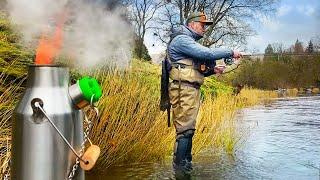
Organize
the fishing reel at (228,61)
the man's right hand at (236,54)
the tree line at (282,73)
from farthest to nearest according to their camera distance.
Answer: the tree line at (282,73) → the fishing reel at (228,61) → the man's right hand at (236,54)

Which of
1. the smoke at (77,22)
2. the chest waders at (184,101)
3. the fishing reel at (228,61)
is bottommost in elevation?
the chest waders at (184,101)

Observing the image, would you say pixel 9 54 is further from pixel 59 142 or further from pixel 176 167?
pixel 59 142

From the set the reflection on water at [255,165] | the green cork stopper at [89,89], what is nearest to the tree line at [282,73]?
the reflection on water at [255,165]

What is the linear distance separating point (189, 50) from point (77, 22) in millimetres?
1669

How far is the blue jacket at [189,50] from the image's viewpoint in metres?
5.31

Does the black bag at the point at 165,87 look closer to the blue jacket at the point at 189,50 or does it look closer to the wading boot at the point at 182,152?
the blue jacket at the point at 189,50

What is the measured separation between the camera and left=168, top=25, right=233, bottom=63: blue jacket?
5309 millimetres

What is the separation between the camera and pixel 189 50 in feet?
17.5

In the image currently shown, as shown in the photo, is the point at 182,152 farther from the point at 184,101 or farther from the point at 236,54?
the point at 236,54

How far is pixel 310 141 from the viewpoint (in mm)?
8609

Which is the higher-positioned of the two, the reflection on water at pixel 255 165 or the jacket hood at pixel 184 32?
the jacket hood at pixel 184 32

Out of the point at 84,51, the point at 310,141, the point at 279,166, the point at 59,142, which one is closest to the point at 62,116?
the point at 59,142

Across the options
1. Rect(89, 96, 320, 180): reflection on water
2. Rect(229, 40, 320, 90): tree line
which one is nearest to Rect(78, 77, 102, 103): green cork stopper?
Rect(89, 96, 320, 180): reflection on water

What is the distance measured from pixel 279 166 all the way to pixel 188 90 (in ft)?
4.72
